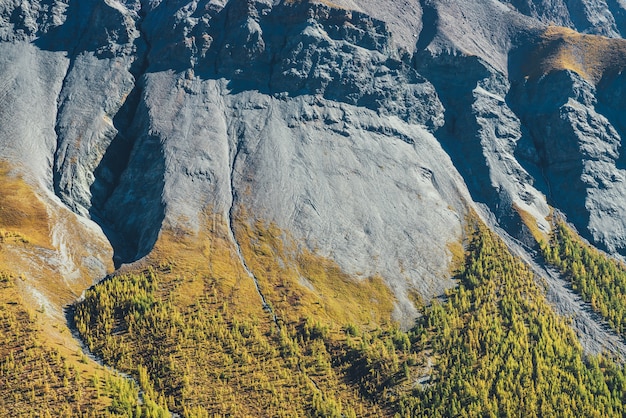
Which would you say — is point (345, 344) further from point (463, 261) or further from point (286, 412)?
point (463, 261)

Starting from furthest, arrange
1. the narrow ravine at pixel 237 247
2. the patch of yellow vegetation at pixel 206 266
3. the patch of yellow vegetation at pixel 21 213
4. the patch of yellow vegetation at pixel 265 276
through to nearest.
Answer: the patch of yellow vegetation at pixel 21 213
the patch of yellow vegetation at pixel 265 276
the narrow ravine at pixel 237 247
the patch of yellow vegetation at pixel 206 266

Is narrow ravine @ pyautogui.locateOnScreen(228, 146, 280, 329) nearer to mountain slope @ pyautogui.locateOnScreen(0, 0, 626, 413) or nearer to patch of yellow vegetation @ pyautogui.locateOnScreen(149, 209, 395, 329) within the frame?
mountain slope @ pyautogui.locateOnScreen(0, 0, 626, 413)

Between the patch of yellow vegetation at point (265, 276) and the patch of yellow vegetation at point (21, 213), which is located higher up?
the patch of yellow vegetation at point (265, 276)

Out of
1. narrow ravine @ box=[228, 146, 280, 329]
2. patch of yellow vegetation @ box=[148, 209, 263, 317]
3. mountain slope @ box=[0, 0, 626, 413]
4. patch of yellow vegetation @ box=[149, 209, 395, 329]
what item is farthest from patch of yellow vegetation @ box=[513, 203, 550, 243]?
patch of yellow vegetation @ box=[148, 209, 263, 317]

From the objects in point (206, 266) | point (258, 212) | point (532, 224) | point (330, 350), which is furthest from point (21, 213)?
point (532, 224)

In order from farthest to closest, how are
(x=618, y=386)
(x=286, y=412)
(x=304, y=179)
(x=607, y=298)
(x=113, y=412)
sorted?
(x=304, y=179), (x=607, y=298), (x=618, y=386), (x=286, y=412), (x=113, y=412)

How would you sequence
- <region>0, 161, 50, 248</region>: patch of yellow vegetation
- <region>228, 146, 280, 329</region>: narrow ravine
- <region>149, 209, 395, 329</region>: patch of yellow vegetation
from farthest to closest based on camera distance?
<region>0, 161, 50, 248</region>: patch of yellow vegetation, <region>149, 209, 395, 329</region>: patch of yellow vegetation, <region>228, 146, 280, 329</region>: narrow ravine

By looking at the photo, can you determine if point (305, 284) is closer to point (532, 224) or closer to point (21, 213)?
point (21, 213)

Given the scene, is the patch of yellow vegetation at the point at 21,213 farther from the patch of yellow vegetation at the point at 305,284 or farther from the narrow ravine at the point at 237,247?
the patch of yellow vegetation at the point at 305,284

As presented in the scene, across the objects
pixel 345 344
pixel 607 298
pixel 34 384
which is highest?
pixel 607 298

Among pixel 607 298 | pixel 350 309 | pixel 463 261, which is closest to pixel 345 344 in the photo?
pixel 350 309

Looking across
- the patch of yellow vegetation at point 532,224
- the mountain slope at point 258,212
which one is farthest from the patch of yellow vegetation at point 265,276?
the patch of yellow vegetation at point 532,224
